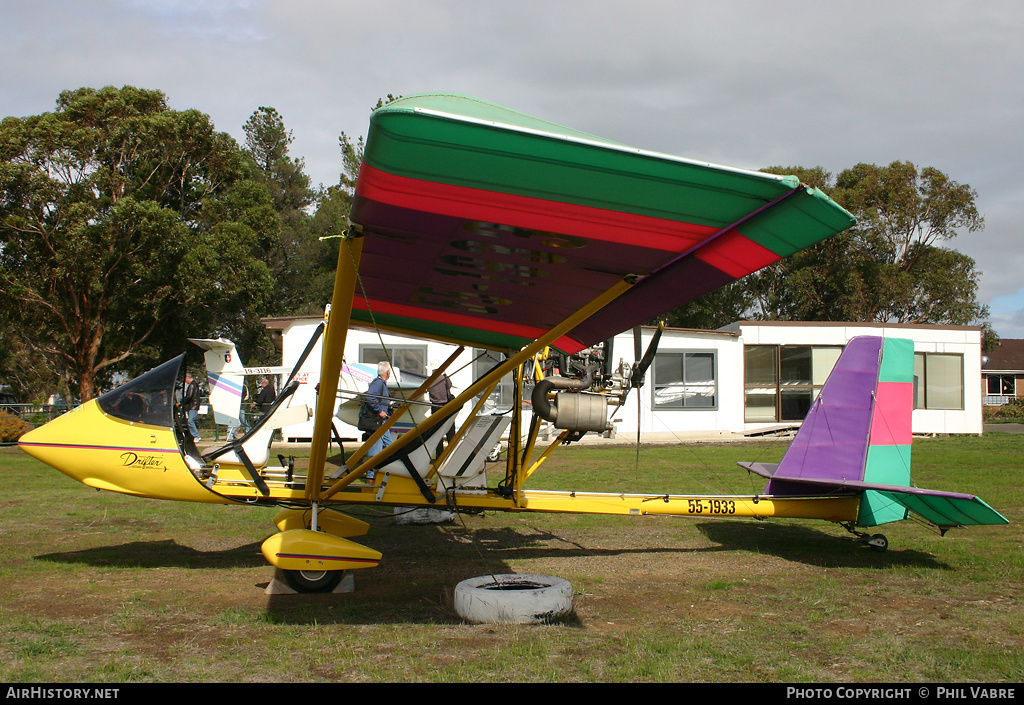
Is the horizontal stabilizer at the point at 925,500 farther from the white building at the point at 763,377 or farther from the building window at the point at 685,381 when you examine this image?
the building window at the point at 685,381

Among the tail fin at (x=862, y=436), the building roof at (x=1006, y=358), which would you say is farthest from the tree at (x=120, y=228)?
the building roof at (x=1006, y=358)

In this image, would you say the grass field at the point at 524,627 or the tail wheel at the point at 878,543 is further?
the tail wheel at the point at 878,543

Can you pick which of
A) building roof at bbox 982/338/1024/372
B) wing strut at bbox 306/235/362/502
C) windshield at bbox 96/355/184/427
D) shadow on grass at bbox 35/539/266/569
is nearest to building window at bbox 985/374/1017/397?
building roof at bbox 982/338/1024/372

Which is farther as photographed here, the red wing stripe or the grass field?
the grass field

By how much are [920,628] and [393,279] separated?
14.5 ft

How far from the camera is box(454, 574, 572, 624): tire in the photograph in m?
4.75

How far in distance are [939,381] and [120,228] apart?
29.7m

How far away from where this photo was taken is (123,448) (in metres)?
6.09

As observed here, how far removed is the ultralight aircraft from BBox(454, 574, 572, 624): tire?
39.6 inches

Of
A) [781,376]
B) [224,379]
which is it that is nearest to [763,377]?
[781,376]

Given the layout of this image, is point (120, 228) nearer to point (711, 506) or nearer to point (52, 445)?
point (52, 445)

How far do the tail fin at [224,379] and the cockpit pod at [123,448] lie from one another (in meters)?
8.92

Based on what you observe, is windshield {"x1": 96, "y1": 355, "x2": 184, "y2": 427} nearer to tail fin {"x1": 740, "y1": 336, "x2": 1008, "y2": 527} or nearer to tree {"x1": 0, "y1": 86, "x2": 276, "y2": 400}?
tail fin {"x1": 740, "y1": 336, "x2": 1008, "y2": 527}

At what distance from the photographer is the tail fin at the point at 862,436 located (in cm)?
691
